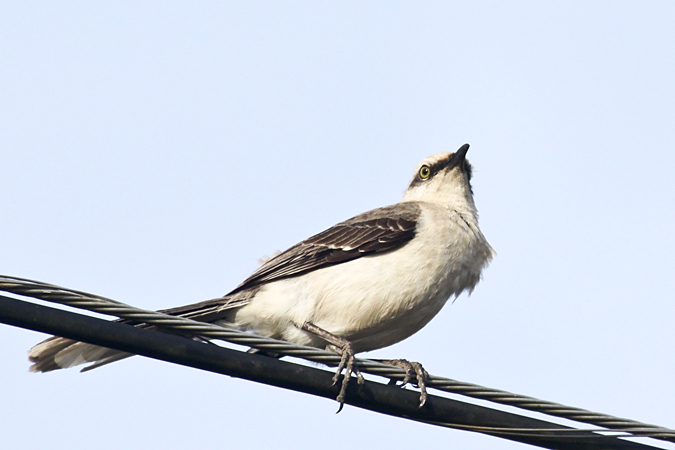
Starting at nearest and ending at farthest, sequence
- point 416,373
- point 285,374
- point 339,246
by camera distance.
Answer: point 285,374, point 416,373, point 339,246

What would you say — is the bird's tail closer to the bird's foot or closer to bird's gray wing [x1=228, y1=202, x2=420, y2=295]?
bird's gray wing [x1=228, y1=202, x2=420, y2=295]

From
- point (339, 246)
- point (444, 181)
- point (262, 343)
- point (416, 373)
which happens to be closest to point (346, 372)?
point (416, 373)

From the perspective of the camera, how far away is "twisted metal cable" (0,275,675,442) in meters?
4.20

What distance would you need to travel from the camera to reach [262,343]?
4695 millimetres

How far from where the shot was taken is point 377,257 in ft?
24.9

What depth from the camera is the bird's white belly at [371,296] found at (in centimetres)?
720

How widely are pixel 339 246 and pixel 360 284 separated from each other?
656 millimetres

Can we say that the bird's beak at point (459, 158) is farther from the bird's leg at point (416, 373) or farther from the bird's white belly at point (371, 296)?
the bird's leg at point (416, 373)

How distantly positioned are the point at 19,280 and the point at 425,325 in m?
4.31

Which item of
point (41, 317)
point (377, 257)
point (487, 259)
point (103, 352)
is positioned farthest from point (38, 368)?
point (487, 259)

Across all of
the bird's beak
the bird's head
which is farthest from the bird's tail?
the bird's beak

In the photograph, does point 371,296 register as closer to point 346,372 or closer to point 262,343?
point 346,372

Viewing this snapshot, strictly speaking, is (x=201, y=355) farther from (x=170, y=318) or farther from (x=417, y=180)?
(x=417, y=180)

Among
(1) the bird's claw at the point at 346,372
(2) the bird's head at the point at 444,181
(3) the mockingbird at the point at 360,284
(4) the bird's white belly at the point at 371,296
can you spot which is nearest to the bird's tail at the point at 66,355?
(3) the mockingbird at the point at 360,284
